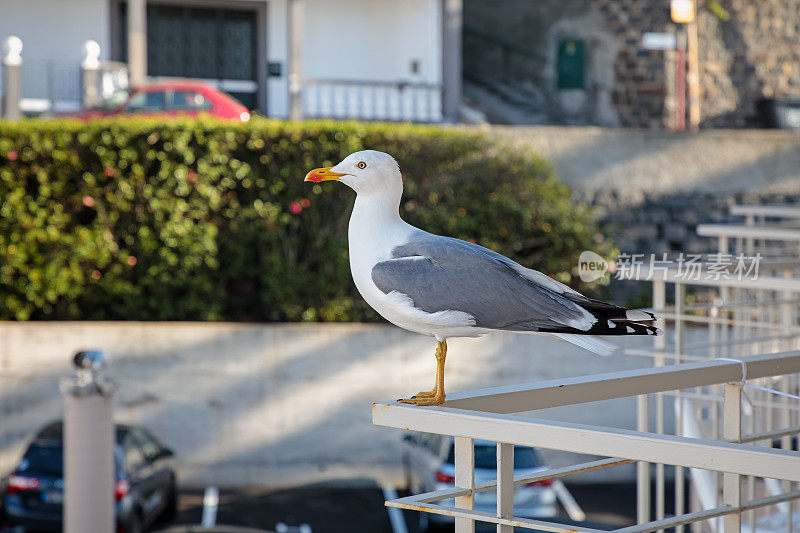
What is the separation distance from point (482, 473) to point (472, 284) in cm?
739

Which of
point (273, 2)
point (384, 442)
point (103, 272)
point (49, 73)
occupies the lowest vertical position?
point (384, 442)

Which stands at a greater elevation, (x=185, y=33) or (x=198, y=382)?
(x=185, y=33)

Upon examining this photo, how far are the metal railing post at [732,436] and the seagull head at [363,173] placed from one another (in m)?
1.06

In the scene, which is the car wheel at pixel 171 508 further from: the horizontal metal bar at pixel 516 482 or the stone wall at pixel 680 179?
the horizontal metal bar at pixel 516 482

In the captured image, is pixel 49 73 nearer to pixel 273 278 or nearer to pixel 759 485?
pixel 273 278

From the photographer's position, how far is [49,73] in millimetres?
15992

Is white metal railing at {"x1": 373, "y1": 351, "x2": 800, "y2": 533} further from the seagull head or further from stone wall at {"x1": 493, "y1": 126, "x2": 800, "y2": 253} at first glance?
stone wall at {"x1": 493, "y1": 126, "x2": 800, "y2": 253}

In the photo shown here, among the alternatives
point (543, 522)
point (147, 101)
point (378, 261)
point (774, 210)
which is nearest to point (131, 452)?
point (147, 101)

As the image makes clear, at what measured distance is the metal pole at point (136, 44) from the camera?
16.3 m

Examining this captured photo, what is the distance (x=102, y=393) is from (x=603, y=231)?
771 centimetres

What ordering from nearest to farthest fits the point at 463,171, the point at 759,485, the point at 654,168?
1. the point at 759,485
2. the point at 463,171
3. the point at 654,168

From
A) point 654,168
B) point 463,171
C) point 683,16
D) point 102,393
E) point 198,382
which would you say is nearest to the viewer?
point 102,393

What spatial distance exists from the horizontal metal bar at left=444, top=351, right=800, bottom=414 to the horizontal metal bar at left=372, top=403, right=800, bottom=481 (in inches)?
7.5

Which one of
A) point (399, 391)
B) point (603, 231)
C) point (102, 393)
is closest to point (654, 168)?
point (603, 231)
